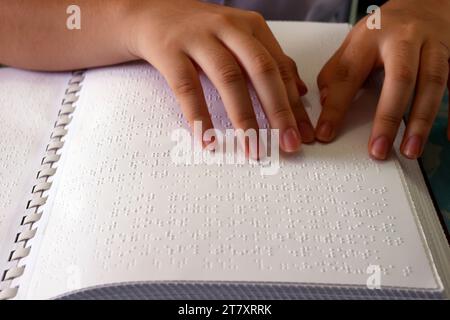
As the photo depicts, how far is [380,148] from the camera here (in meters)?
0.39

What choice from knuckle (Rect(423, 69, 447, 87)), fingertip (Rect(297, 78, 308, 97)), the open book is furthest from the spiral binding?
knuckle (Rect(423, 69, 447, 87))

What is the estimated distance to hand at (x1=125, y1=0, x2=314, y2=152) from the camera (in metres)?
0.41

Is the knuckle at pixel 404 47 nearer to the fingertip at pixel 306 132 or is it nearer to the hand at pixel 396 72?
the hand at pixel 396 72

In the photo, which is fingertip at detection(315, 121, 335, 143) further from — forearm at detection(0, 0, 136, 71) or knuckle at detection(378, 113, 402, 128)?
forearm at detection(0, 0, 136, 71)

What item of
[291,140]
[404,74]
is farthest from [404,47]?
[291,140]

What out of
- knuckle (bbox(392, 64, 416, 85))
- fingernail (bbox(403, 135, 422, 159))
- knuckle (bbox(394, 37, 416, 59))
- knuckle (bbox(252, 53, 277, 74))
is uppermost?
knuckle (bbox(252, 53, 277, 74))

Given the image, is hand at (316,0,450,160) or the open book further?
hand at (316,0,450,160)

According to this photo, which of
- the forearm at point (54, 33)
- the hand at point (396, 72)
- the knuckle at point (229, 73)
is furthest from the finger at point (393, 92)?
the forearm at point (54, 33)

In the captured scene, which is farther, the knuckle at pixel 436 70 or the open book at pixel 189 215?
the knuckle at pixel 436 70

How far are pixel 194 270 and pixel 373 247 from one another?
12cm

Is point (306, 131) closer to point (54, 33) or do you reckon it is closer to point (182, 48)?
point (182, 48)

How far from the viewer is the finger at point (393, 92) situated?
1.30ft

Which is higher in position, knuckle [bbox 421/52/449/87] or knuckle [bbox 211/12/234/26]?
knuckle [bbox 211/12/234/26]
